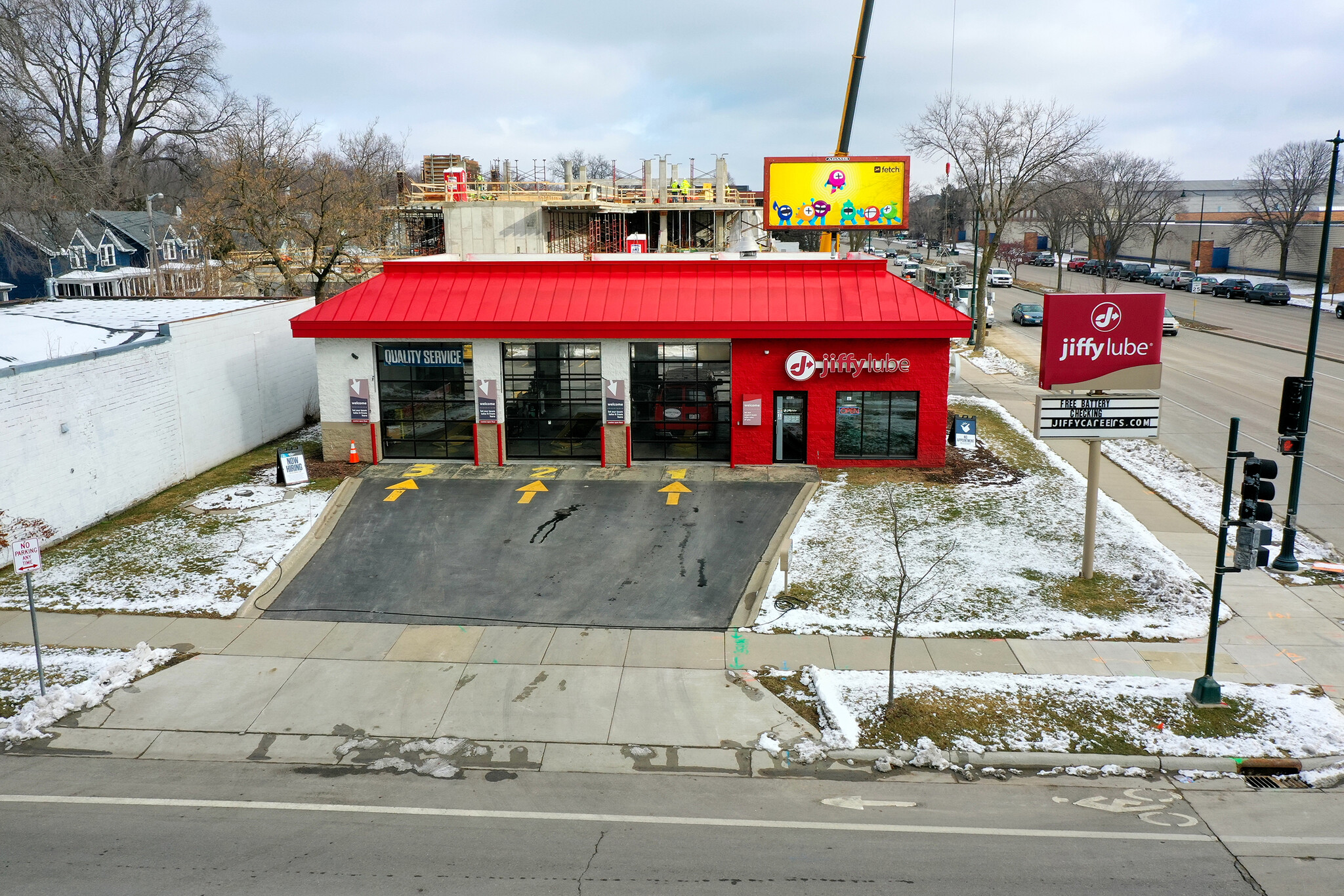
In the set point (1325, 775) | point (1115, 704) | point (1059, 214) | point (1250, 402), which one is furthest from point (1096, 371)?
point (1059, 214)

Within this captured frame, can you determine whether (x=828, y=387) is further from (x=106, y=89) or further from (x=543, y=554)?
(x=106, y=89)

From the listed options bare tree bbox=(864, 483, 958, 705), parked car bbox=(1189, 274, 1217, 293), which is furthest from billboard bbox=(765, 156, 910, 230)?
parked car bbox=(1189, 274, 1217, 293)

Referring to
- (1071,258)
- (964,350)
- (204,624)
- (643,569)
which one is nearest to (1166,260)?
(1071,258)

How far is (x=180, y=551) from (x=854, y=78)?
35.6 meters

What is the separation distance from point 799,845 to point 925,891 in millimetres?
1348

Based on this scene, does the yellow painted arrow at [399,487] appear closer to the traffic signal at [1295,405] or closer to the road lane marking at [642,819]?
the road lane marking at [642,819]

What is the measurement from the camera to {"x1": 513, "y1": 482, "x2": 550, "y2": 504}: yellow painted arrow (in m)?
21.3

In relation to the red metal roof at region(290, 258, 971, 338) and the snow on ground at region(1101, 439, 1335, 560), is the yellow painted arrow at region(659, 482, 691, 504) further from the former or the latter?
the snow on ground at region(1101, 439, 1335, 560)

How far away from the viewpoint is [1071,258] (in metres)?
92.4

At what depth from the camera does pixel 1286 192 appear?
8019cm

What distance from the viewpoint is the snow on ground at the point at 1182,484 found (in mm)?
18359

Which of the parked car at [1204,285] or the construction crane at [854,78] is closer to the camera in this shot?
the construction crane at [854,78]

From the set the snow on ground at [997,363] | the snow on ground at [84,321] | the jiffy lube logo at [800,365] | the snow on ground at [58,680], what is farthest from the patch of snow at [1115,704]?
the snow on ground at [997,363]

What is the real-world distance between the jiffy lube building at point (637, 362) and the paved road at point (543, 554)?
6.23 feet
